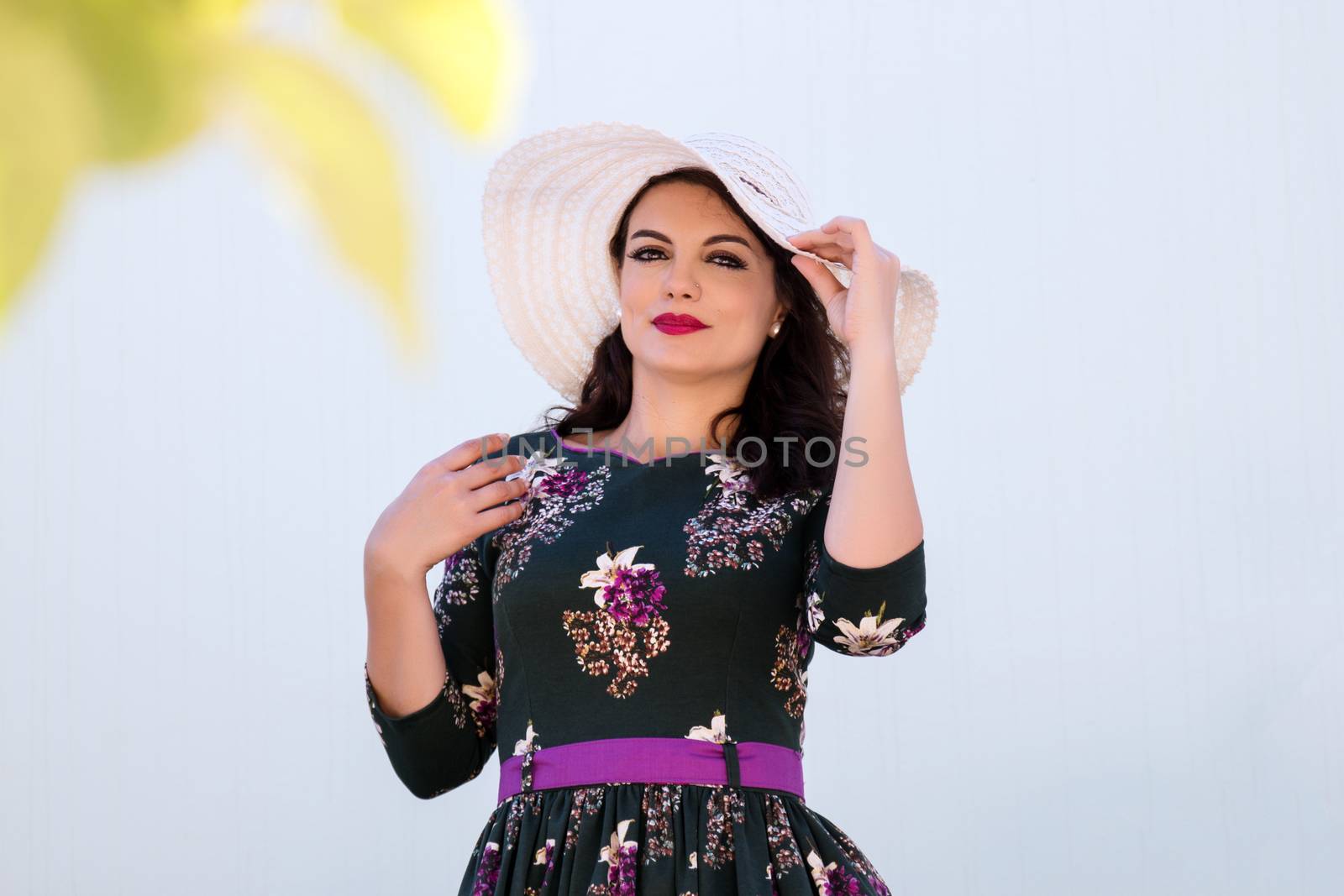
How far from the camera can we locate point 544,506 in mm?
1511

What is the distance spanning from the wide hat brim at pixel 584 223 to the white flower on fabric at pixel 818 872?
52cm

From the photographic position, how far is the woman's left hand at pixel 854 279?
1.36m

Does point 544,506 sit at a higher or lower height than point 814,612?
higher

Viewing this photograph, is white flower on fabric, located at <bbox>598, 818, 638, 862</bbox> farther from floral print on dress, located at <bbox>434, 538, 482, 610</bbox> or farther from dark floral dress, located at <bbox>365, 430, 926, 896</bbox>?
floral print on dress, located at <bbox>434, 538, 482, 610</bbox>

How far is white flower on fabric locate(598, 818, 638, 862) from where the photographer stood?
1285 millimetres

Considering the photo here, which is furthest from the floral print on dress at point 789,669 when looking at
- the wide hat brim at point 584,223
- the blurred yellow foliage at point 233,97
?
the blurred yellow foliage at point 233,97

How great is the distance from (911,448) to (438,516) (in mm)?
1024

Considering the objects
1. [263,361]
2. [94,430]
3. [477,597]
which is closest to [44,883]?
[94,430]

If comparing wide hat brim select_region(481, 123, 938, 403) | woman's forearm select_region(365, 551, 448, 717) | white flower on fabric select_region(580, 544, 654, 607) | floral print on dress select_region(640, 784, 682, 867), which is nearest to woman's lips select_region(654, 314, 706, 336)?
wide hat brim select_region(481, 123, 938, 403)

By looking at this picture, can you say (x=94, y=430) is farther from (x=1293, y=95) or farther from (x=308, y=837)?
(x=1293, y=95)

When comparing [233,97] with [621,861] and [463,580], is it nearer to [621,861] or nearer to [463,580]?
[463,580]

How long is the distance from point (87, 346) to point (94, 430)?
0.42 ft

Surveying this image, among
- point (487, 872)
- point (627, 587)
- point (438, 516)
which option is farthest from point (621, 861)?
point (438, 516)

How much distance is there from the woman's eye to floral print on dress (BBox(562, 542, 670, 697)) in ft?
1.07
